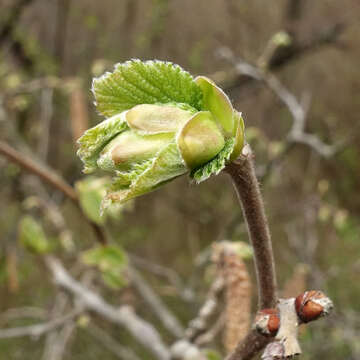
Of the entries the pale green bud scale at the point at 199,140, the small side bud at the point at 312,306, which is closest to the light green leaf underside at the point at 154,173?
the pale green bud scale at the point at 199,140

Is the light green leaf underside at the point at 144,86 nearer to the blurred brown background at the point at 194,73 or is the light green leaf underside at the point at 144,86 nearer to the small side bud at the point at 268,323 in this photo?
the small side bud at the point at 268,323

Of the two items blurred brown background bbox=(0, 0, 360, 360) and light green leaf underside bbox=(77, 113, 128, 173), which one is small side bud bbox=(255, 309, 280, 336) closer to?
light green leaf underside bbox=(77, 113, 128, 173)

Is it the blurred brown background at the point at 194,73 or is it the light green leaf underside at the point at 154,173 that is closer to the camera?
the light green leaf underside at the point at 154,173

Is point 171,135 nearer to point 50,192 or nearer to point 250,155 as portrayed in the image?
point 250,155

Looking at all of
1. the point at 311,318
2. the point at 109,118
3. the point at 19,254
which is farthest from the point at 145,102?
the point at 19,254

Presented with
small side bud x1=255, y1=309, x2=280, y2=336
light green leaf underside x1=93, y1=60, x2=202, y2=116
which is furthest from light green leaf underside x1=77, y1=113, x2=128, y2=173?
small side bud x1=255, y1=309, x2=280, y2=336

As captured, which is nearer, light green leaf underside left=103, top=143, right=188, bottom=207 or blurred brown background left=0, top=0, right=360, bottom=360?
light green leaf underside left=103, top=143, right=188, bottom=207
